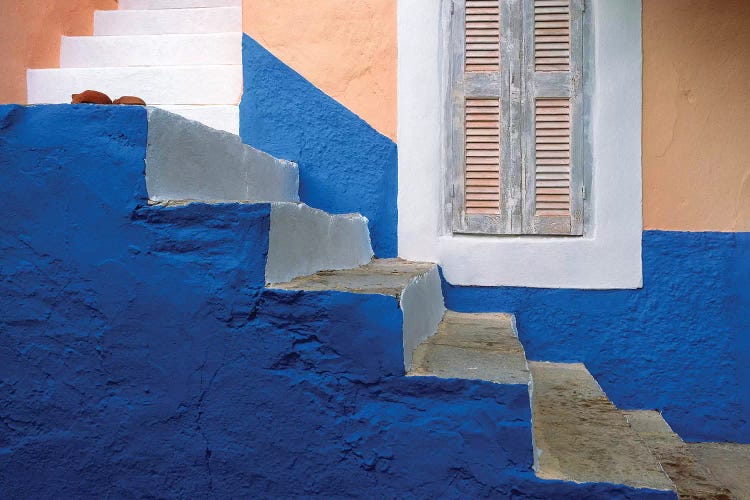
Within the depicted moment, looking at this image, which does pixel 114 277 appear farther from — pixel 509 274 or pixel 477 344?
pixel 509 274

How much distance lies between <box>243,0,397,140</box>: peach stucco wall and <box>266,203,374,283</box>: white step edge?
838 millimetres

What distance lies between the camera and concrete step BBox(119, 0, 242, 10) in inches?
168

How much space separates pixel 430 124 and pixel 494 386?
2.03 metres

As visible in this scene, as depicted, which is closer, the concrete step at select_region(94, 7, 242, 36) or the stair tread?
the stair tread

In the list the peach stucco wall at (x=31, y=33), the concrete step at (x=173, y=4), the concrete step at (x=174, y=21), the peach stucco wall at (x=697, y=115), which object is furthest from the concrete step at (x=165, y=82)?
the peach stucco wall at (x=697, y=115)

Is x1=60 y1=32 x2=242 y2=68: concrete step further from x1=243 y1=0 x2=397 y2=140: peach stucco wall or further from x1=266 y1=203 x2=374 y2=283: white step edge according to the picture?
x1=266 y1=203 x2=374 y2=283: white step edge

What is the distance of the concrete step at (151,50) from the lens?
3.79 meters

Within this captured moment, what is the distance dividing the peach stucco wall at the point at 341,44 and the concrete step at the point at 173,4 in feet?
2.42

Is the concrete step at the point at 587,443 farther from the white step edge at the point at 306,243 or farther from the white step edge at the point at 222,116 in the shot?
the white step edge at the point at 222,116

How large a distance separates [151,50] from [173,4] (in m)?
0.67

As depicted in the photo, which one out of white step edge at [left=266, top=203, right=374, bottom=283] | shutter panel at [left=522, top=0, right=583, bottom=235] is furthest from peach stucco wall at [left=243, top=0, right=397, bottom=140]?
white step edge at [left=266, top=203, right=374, bottom=283]

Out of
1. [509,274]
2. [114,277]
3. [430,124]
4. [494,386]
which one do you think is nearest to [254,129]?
[430,124]

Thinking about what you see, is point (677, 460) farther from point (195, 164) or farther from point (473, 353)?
point (195, 164)

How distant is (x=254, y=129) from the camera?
3594mm
